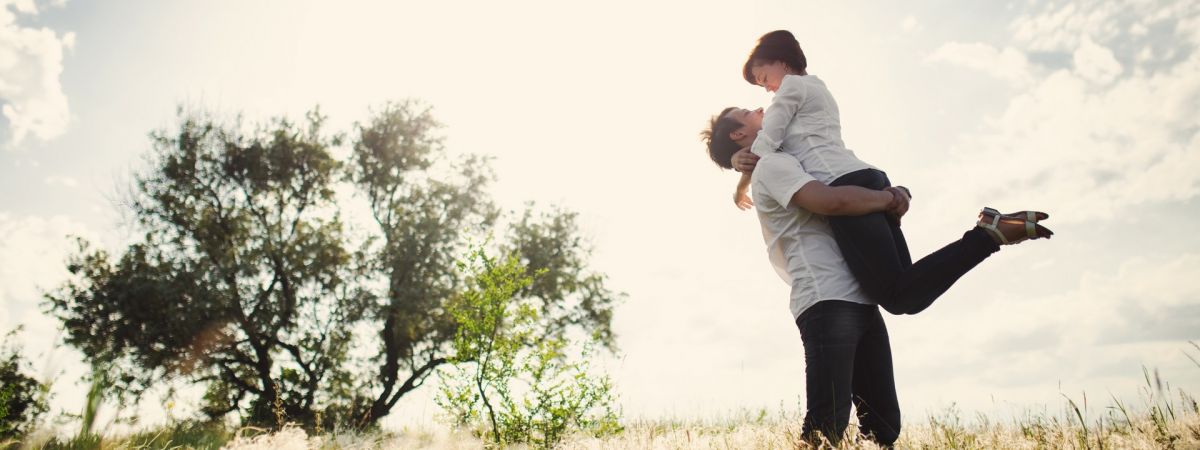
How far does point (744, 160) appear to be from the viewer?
11.4ft

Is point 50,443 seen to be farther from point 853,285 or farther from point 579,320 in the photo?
point 579,320

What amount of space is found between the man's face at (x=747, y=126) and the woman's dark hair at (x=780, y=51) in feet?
0.89

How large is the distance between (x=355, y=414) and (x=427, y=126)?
28.2ft

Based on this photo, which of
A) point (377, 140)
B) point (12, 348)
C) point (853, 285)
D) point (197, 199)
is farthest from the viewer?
point (377, 140)

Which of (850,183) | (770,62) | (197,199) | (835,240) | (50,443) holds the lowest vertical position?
(50,443)

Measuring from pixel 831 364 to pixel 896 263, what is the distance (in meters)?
0.52

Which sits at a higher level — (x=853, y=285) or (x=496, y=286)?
(x=496, y=286)

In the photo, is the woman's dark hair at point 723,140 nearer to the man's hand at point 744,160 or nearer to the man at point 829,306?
the man's hand at point 744,160

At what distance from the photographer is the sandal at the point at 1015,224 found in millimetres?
2721

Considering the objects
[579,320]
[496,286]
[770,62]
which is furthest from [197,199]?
[770,62]

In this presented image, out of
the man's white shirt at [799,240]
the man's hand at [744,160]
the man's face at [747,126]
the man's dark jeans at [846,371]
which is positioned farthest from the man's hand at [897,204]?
the man's face at [747,126]

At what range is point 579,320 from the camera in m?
19.0

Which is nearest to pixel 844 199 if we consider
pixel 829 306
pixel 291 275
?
pixel 829 306

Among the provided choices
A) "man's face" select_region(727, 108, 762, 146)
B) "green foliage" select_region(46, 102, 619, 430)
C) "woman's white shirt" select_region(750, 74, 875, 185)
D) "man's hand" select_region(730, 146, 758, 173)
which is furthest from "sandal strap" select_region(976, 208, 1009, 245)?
"green foliage" select_region(46, 102, 619, 430)
